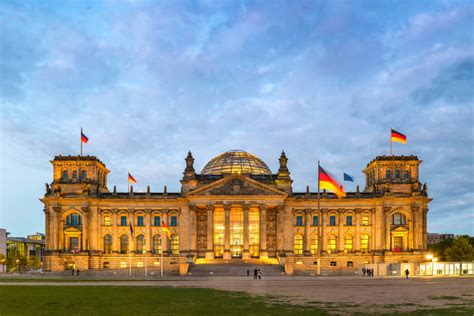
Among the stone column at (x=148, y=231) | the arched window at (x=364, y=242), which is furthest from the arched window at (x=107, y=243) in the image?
the arched window at (x=364, y=242)

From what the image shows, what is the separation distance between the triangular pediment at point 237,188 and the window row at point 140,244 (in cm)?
1271

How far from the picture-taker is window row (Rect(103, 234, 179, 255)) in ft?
368

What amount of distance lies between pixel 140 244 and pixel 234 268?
94.8ft

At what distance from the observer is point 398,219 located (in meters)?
111

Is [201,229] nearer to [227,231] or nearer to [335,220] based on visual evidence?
[227,231]

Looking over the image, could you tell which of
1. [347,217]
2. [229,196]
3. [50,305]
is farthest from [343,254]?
[50,305]

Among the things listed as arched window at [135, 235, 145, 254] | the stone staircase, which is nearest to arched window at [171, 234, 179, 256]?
arched window at [135, 235, 145, 254]

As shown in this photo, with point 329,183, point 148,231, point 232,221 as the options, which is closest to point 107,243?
point 148,231

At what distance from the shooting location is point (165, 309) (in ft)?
92.8

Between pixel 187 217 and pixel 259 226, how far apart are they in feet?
49.8

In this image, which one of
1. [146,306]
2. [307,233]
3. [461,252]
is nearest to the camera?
[146,306]

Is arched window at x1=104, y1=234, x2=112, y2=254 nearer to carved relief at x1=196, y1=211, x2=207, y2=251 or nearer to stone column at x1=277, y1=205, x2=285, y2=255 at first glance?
carved relief at x1=196, y1=211, x2=207, y2=251

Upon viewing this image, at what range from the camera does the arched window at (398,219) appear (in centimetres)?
11094

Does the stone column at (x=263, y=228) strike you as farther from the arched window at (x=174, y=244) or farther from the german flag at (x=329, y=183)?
the german flag at (x=329, y=183)
